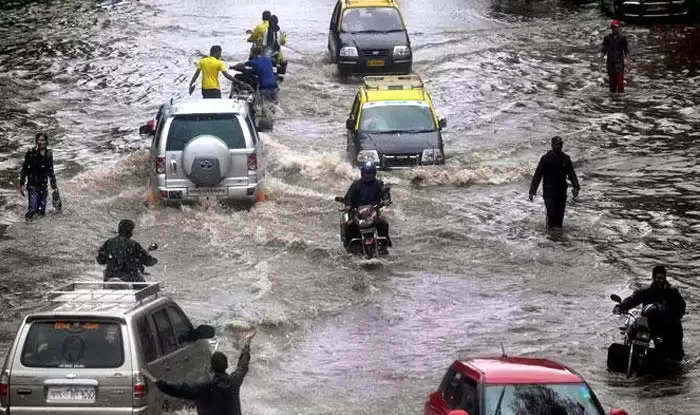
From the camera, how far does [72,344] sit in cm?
1099

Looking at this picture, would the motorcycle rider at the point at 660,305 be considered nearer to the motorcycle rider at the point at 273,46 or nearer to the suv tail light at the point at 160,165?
the suv tail light at the point at 160,165

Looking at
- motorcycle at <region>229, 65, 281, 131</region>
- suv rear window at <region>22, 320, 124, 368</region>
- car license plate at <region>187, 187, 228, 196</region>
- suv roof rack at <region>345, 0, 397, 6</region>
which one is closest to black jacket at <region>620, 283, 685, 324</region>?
suv rear window at <region>22, 320, 124, 368</region>

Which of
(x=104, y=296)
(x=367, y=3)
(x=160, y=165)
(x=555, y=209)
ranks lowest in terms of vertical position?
(x=555, y=209)

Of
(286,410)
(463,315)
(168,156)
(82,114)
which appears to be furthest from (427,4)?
(286,410)

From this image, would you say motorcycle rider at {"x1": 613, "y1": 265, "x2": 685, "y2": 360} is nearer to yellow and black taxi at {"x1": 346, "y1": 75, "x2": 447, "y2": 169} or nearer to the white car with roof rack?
the white car with roof rack

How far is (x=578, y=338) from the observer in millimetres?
16172

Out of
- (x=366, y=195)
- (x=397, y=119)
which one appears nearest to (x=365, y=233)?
(x=366, y=195)

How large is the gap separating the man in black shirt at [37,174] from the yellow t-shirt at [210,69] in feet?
18.8

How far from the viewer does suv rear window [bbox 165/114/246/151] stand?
21250 millimetres

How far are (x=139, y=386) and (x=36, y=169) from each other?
37.5 feet

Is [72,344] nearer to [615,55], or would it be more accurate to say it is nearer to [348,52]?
[615,55]

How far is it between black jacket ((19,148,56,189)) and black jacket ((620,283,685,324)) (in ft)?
34.1

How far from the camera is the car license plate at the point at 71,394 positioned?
10.8 m

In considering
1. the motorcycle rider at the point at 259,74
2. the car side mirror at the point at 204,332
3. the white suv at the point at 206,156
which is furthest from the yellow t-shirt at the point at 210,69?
the car side mirror at the point at 204,332
